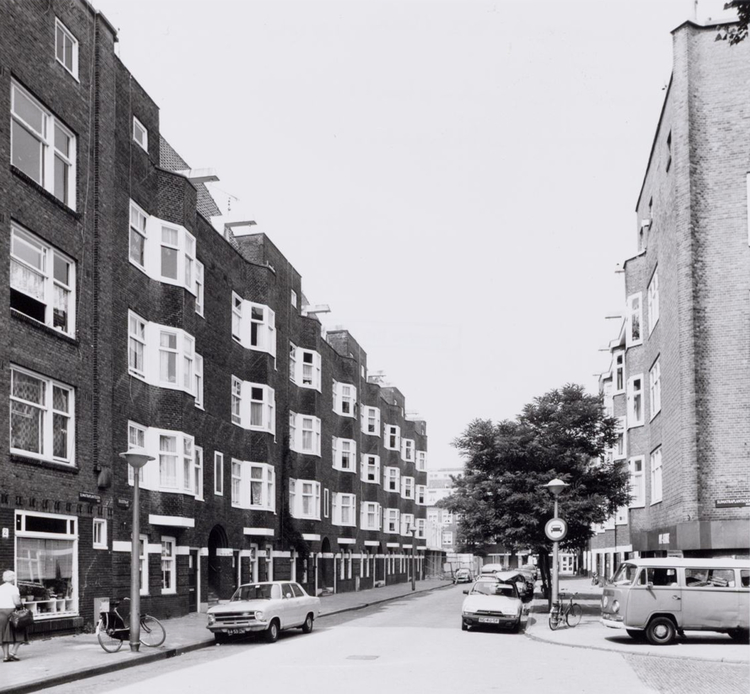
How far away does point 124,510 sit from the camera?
2494 centimetres

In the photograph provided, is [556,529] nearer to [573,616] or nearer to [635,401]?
[573,616]

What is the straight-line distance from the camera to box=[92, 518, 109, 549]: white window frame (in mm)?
23094

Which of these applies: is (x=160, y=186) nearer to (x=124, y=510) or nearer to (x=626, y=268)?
(x=124, y=510)

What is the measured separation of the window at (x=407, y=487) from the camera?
75.3 metres

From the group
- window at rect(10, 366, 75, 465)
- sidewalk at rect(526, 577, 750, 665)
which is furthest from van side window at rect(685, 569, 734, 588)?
window at rect(10, 366, 75, 465)

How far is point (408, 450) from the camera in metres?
78.6

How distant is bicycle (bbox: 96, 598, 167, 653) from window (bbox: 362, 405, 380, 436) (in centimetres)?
4333

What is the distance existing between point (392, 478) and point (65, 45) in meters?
52.2

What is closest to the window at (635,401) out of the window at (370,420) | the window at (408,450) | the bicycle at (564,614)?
the bicycle at (564,614)

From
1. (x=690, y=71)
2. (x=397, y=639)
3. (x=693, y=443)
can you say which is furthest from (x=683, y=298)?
(x=397, y=639)

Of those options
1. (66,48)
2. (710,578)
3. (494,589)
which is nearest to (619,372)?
(494,589)

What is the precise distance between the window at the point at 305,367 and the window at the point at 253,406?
5.84 meters

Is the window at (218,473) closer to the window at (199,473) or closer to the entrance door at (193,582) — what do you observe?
the window at (199,473)

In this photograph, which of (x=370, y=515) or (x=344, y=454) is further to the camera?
(x=370, y=515)
